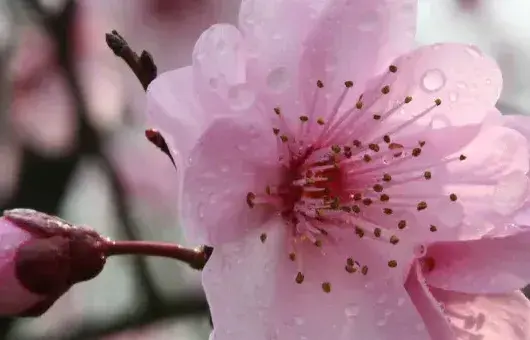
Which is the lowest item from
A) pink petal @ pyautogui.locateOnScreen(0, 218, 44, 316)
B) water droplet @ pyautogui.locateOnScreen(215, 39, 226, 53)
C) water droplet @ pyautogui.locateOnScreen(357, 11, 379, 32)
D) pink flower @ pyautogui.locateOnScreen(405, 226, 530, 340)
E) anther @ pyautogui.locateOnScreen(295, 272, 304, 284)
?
pink petal @ pyautogui.locateOnScreen(0, 218, 44, 316)

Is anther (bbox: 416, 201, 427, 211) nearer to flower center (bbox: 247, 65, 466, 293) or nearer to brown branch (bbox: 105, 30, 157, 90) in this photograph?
flower center (bbox: 247, 65, 466, 293)

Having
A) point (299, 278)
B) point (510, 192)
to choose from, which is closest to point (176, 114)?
point (299, 278)

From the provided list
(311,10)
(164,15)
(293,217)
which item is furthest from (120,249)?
(164,15)

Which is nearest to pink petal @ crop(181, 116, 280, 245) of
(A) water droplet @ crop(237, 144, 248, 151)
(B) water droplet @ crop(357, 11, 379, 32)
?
(A) water droplet @ crop(237, 144, 248, 151)

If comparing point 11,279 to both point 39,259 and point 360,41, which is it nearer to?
point 39,259

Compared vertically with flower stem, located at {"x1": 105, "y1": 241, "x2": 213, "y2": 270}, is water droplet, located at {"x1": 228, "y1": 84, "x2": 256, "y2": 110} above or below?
above

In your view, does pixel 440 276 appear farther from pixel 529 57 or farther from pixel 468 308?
pixel 529 57
